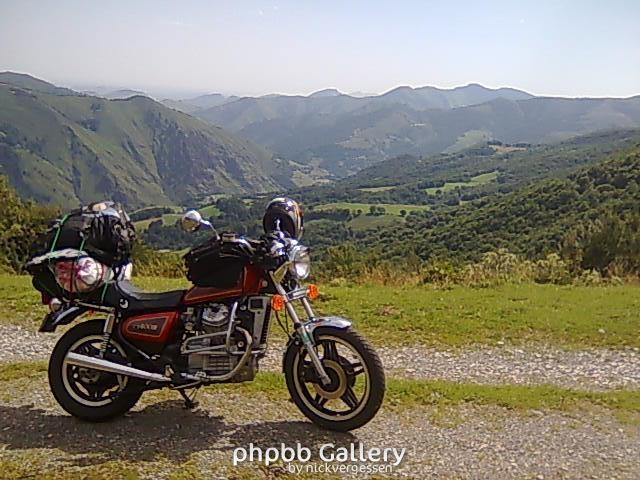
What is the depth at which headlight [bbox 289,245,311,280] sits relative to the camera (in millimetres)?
4602

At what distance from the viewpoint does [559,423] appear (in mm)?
5070

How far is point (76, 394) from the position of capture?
4.93 meters

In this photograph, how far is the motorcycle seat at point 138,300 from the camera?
484 cm

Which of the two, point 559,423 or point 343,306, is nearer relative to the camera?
point 559,423

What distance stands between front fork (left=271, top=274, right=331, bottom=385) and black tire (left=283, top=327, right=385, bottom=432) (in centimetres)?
6

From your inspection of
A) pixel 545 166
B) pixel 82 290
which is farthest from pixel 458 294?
pixel 545 166

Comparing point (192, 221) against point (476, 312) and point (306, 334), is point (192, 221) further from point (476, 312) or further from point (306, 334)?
point (476, 312)

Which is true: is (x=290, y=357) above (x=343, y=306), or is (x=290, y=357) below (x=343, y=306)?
above

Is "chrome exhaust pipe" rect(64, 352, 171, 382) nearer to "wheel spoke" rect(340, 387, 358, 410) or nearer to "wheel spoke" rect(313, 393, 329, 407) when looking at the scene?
"wheel spoke" rect(313, 393, 329, 407)

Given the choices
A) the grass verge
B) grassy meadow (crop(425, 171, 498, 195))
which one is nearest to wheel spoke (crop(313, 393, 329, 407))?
the grass verge

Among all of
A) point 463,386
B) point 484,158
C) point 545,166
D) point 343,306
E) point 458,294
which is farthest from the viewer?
point 484,158

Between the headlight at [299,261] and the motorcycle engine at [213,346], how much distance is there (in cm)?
56

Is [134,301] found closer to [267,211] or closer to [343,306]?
[267,211]

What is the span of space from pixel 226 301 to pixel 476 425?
211 centimetres
